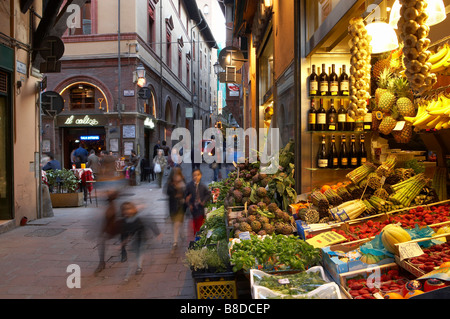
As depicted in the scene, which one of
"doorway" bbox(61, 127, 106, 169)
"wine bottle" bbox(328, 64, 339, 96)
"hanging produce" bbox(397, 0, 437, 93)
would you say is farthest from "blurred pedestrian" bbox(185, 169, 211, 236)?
"doorway" bbox(61, 127, 106, 169)

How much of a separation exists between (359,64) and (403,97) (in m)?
0.85

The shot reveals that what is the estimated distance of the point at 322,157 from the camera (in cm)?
529

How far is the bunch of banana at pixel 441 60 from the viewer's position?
129 inches

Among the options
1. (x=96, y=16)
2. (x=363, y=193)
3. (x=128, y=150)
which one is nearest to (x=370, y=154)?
(x=363, y=193)

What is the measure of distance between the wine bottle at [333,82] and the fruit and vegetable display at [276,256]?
2.72 m

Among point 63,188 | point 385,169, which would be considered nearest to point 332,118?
point 385,169

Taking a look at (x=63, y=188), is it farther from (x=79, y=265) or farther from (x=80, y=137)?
(x=80, y=137)

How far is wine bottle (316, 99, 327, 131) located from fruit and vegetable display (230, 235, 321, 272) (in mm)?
2338

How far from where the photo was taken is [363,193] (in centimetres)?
423

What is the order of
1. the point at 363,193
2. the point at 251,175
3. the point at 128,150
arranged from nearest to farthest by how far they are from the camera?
the point at 363,193
the point at 251,175
the point at 128,150

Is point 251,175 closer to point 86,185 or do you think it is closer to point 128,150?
point 86,185

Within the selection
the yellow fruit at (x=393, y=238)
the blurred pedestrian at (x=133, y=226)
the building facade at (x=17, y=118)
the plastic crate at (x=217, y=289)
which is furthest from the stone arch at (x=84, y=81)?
the yellow fruit at (x=393, y=238)

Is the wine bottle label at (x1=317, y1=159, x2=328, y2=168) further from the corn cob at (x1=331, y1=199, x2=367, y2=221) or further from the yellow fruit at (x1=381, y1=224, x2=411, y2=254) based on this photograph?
the yellow fruit at (x1=381, y1=224, x2=411, y2=254)

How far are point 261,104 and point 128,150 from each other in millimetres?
9134
